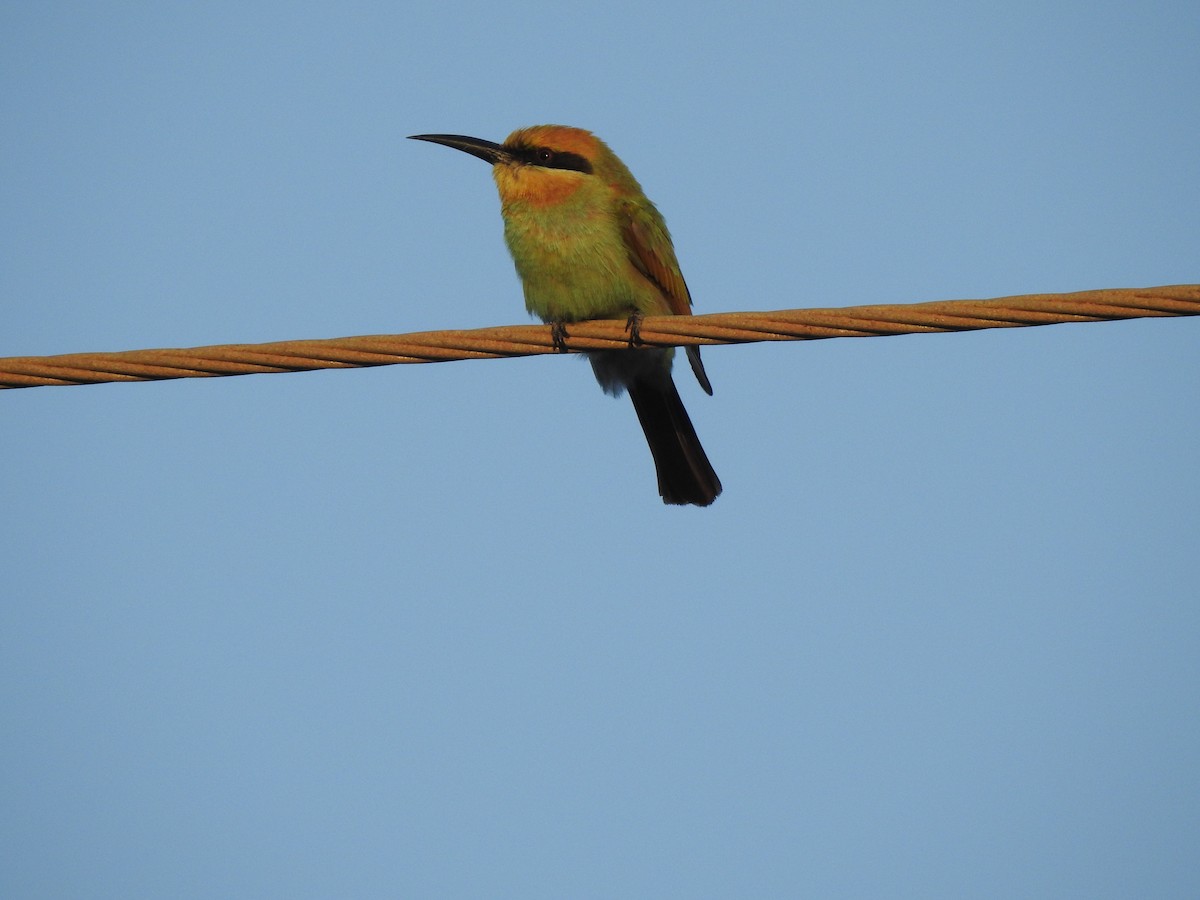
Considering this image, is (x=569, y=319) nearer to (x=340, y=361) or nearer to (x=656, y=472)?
(x=656, y=472)

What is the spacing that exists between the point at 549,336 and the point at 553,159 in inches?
71.8

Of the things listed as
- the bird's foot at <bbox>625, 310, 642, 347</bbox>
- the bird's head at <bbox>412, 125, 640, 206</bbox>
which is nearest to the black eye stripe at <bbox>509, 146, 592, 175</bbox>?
the bird's head at <bbox>412, 125, 640, 206</bbox>

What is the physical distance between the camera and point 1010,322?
251 cm

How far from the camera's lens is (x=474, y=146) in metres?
4.63

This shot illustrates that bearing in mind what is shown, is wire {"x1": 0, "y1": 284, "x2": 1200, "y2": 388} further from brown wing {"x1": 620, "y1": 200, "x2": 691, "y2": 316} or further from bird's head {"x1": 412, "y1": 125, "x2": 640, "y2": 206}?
bird's head {"x1": 412, "y1": 125, "x2": 640, "y2": 206}

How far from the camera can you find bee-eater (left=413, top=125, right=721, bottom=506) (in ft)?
13.9

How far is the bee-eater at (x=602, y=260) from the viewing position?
4.24m

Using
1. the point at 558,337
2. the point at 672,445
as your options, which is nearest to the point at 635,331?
the point at 558,337

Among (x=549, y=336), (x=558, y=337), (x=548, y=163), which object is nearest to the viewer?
(x=549, y=336)

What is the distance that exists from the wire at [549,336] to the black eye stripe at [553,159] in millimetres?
1777

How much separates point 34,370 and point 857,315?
1.74m

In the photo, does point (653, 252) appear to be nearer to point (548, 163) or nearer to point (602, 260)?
point (602, 260)

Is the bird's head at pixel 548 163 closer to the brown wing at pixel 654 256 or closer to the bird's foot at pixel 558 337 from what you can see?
the brown wing at pixel 654 256

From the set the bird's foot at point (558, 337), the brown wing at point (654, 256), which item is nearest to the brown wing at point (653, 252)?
the brown wing at point (654, 256)
